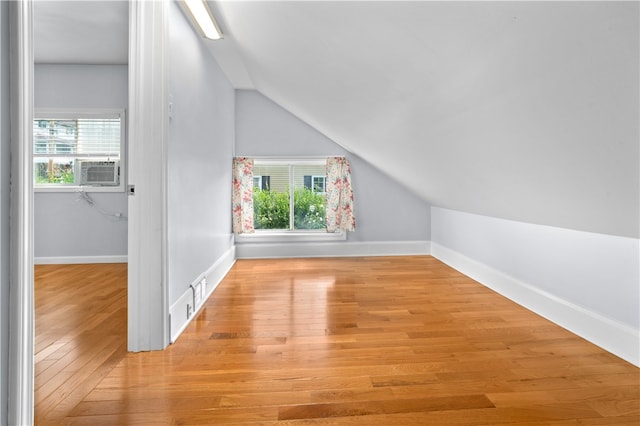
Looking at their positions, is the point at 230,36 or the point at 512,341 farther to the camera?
the point at 230,36

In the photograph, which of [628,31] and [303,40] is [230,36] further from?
[628,31]

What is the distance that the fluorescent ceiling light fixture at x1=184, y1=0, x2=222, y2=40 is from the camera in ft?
7.25

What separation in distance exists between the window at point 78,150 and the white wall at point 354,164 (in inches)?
66.3

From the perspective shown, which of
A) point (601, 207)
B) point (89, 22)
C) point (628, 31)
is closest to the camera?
point (628, 31)

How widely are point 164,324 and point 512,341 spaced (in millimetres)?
2192

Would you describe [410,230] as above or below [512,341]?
above

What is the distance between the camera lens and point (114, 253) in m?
4.50

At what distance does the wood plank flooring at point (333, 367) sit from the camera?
1415 mm

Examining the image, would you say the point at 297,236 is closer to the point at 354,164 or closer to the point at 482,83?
the point at 354,164

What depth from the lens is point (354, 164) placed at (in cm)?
493

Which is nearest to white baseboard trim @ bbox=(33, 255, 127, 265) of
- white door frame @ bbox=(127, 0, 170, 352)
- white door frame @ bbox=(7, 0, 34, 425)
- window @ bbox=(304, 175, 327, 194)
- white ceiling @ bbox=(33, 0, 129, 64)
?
white ceiling @ bbox=(33, 0, 129, 64)

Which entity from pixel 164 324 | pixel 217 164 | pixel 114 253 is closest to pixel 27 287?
pixel 164 324

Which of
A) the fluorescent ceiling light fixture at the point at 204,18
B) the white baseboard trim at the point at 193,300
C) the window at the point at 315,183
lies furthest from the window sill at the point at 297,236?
the fluorescent ceiling light fixture at the point at 204,18

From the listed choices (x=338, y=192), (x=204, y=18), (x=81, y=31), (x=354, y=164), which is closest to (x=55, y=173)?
(x=81, y=31)
